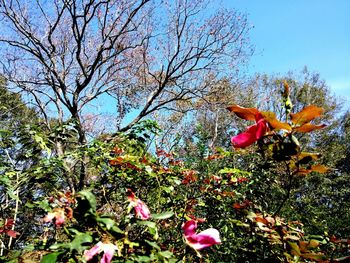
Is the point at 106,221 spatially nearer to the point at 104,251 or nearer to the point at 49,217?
the point at 104,251

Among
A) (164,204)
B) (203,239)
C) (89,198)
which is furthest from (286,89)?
(164,204)

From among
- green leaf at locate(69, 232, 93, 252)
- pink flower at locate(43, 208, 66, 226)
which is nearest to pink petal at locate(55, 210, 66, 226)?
pink flower at locate(43, 208, 66, 226)

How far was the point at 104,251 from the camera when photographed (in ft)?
2.41

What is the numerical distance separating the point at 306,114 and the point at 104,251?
574 mm

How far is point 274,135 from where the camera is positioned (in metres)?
0.78

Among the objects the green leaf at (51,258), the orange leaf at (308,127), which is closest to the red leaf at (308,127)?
the orange leaf at (308,127)

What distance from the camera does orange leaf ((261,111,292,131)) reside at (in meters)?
0.71

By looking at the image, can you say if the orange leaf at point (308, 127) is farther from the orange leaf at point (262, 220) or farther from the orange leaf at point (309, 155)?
the orange leaf at point (262, 220)

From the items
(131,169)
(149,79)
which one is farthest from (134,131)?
(149,79)

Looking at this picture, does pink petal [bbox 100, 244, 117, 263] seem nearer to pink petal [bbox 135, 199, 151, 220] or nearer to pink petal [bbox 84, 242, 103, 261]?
pink petal [bbox 84, 242, 103, 261]

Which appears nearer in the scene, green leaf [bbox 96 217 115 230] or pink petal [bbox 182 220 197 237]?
green leaf [bbox 96 217 115 230]

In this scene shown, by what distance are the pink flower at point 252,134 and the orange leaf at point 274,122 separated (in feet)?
0.04

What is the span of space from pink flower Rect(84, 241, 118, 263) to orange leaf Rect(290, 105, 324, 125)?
1.75 feet

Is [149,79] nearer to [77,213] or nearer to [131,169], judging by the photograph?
[131,169]
